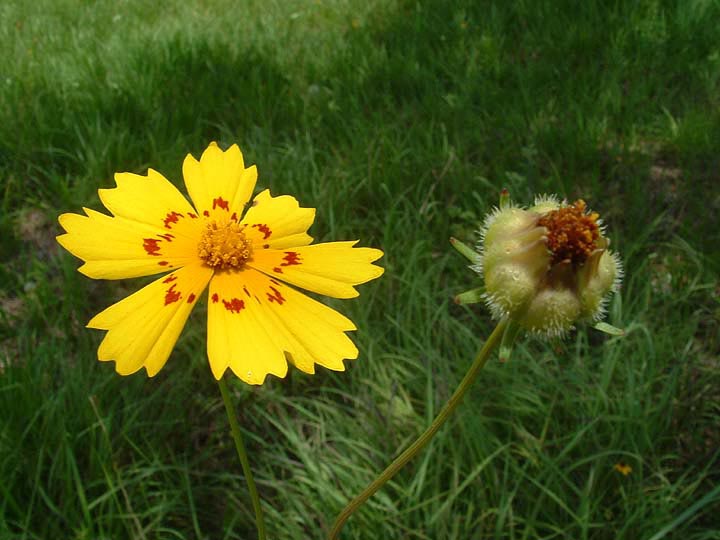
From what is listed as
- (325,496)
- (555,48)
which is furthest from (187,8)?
(325,496)

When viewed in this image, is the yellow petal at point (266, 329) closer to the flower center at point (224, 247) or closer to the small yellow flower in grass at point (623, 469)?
the flower center at point (224, 247)

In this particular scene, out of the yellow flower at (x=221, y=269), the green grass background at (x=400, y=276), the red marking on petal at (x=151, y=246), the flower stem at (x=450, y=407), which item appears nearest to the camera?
the flower stem at (x=450, y=407)

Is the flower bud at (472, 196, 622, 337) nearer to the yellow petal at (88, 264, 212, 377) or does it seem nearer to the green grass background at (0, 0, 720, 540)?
the green grass background at (0, 0, 720, 540)

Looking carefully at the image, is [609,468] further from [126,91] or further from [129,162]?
[126,91]

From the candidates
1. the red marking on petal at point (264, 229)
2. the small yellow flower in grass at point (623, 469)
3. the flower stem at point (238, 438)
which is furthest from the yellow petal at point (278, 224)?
the small yellow flower in grass at point (623, 469)

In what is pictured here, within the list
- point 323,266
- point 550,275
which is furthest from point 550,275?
point 323,266
